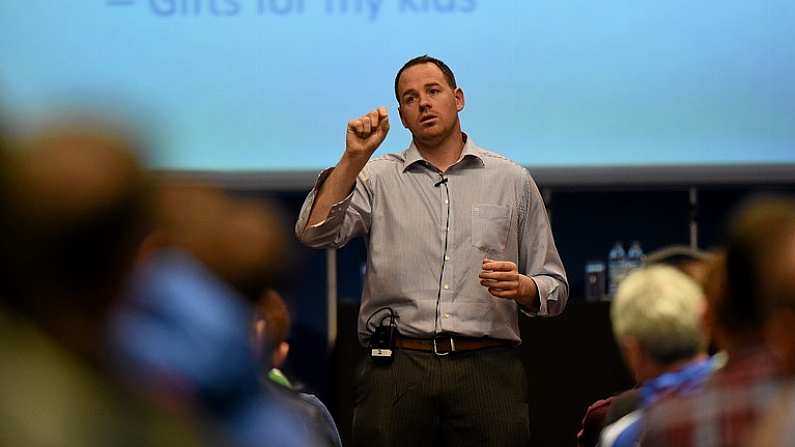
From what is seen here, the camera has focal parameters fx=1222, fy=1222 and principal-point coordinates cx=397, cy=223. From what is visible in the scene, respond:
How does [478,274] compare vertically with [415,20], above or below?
below

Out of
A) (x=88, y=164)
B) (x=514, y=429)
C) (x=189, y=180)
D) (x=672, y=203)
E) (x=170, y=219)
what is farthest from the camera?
(x=672, y=203)

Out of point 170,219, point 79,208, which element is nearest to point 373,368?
point 170,219

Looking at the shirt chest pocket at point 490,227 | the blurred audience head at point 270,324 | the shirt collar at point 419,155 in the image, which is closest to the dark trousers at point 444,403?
the shirt chest pocket at point 490,227

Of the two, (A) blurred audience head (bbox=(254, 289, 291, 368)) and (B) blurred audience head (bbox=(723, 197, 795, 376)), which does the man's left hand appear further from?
(B) blurred audience head (bbox=(723, 197, 795, 376))

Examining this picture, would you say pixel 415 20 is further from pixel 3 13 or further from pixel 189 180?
pixel 189 180

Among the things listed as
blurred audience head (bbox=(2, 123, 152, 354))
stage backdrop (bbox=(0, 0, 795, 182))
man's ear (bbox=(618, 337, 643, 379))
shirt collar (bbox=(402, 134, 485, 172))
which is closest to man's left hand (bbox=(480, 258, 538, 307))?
shirt collar (bbox=(402, 134, 485, 172))

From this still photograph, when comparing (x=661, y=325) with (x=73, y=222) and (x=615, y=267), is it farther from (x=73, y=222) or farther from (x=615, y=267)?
(x=615, y=267)

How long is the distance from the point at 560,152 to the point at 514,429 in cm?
182

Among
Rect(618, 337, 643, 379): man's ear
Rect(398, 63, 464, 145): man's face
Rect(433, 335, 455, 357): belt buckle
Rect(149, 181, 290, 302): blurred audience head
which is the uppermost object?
Rect(398, 63, 464, 145): man's face

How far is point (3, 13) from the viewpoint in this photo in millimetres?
4879

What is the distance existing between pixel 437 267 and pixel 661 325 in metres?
1.27

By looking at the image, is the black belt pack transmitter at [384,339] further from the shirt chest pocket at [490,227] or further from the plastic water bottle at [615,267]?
the plastic water bottle at [615,267]

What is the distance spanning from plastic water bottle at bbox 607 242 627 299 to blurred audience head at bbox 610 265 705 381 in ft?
9.31

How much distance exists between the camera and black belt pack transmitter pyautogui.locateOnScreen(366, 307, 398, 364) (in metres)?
3.18
